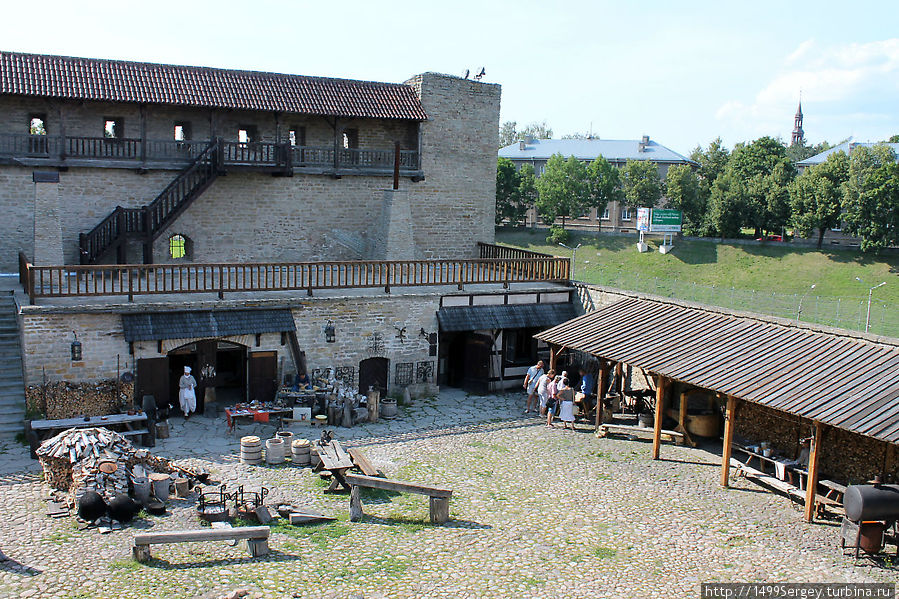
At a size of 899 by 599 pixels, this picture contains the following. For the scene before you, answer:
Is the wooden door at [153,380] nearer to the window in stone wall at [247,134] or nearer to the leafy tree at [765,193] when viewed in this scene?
the window in stone wall at [247,134]

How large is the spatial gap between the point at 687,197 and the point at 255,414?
50083 millimetres

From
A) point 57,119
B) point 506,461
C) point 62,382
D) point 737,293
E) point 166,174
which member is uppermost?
point 57,119

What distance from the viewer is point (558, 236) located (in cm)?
6019

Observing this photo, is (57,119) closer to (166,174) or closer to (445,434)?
(166,174)

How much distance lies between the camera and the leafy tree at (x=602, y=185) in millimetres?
64688

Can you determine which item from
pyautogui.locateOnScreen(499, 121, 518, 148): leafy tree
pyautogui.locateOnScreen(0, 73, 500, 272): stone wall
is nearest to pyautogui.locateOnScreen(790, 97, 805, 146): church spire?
pyautogui.locateOnScreen(499, 121, 518, 148): leafy tree

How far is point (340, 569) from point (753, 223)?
171 ft

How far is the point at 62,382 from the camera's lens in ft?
56.3

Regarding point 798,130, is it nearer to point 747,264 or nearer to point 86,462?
point 747,264

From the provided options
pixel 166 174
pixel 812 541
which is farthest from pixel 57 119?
pixel 812 541

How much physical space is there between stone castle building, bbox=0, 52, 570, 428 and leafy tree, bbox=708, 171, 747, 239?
33123mm

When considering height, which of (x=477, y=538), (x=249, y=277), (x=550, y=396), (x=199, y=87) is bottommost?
(x=477, y=538)

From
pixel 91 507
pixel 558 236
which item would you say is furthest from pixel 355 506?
pixel 558 236

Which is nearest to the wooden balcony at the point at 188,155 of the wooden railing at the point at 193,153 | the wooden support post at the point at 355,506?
the wooden railing at the point at 193,153
